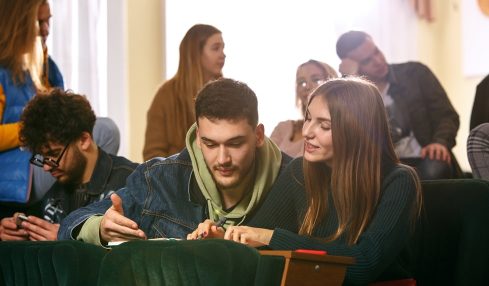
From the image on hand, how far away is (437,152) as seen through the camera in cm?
398

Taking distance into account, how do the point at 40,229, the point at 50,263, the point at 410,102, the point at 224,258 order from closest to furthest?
the point at 224,258
the point at 50,263
the point at 40,229
the point at 410,102

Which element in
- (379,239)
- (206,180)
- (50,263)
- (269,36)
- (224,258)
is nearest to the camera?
(224,258)

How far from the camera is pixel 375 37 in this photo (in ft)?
20.5

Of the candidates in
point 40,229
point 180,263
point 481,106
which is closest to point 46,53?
point 40,229

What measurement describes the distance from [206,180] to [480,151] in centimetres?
106

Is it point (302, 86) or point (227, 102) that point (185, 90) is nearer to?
point (302, 86)

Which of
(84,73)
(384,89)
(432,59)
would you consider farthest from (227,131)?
(432,59)

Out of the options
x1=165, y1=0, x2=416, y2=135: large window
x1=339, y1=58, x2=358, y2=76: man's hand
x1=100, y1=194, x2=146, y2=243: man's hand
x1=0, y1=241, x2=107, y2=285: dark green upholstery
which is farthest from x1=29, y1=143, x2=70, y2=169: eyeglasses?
x1=165, y1=0, x2=416, y2=135: large window

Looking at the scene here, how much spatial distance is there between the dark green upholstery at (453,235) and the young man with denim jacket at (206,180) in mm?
470

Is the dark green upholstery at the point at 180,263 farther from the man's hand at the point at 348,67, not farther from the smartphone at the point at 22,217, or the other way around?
the man's hand at the point at 348,67

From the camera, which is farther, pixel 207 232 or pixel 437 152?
pixel 437 152

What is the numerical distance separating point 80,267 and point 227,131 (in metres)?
0.73

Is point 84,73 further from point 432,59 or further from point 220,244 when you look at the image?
point 220,244

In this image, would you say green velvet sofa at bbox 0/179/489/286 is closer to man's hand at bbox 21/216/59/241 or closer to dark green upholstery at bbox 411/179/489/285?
dark green upholstery at bbox 411/179/489/285
